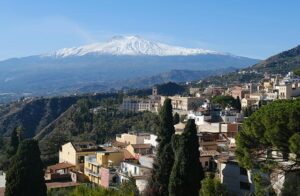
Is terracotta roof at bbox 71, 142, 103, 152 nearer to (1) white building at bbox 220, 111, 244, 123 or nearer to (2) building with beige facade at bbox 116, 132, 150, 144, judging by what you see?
(2) building with beige facade at bbox 116, 132, 150, 144

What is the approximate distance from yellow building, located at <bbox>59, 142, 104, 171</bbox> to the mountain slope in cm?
10046

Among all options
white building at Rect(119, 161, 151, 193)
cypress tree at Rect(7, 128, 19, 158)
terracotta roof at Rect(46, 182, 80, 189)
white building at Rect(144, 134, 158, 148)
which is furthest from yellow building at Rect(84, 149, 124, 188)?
cypress tree at Rect(7, 128, 19, 158)

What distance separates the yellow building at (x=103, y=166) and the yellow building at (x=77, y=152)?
89.9 inches

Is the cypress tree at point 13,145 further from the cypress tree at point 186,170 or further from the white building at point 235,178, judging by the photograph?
the white building at point 235,178

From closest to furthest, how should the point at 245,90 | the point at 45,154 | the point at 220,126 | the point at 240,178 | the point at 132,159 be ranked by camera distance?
the point at 240,178, the point at 132,159, the point at 220,126, the point at 45,154, the point at 245,90

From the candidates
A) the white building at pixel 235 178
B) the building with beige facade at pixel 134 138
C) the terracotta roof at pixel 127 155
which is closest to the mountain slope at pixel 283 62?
the building with beige facade at pixel 134 138

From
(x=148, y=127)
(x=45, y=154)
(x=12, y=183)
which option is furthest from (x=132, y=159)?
(x=148, y=127)

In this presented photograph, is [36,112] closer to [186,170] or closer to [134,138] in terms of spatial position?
[134,138]

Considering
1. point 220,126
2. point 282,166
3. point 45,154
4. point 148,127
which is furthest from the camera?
point 148,127

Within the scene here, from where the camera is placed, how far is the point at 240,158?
741 inches

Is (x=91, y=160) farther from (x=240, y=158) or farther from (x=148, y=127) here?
(x=148, y=127)

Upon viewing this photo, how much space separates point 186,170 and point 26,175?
8.92 m

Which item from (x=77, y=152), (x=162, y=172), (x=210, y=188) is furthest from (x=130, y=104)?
(x=210, y=188)

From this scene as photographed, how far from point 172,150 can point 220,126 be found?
761 inches
